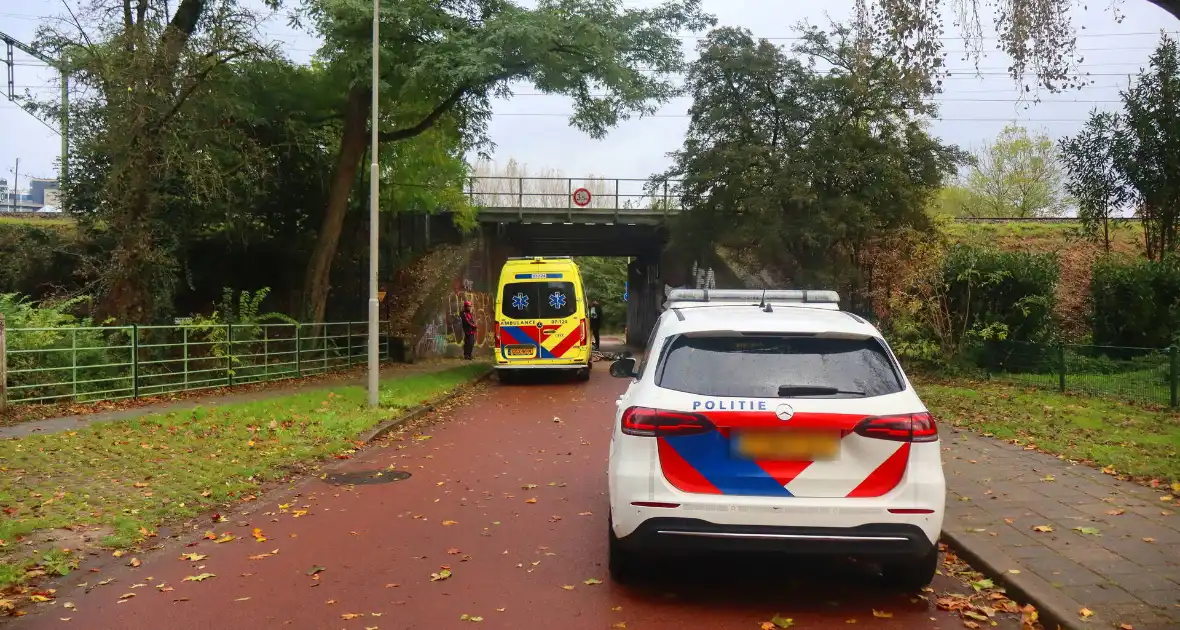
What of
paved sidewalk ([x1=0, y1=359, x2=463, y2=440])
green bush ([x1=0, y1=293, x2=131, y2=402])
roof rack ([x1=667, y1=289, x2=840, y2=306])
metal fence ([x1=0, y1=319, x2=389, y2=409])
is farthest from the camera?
metal fence ([x1=0, y1=319, x2=389, y2=409])

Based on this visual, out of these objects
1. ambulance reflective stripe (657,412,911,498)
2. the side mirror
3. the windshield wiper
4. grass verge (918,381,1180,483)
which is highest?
the windshield wiper

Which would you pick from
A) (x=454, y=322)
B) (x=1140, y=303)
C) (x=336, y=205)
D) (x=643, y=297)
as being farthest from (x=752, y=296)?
(x=643, y=297)

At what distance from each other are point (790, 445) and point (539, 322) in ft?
52.0

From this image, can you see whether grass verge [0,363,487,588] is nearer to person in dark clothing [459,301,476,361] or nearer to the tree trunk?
the tree trunk

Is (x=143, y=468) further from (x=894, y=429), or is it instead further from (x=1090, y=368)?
(x=1090, y=368)

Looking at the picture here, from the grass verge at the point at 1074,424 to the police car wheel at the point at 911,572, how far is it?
14.3 feet

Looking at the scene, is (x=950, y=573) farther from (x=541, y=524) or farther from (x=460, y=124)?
(x=460, y=124)

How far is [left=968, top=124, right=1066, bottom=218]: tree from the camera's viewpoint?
43094mm

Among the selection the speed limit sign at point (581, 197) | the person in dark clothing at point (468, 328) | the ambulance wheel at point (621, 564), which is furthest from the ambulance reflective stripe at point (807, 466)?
the speed limit sign at point (581, 197)

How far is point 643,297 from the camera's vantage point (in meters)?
45.0

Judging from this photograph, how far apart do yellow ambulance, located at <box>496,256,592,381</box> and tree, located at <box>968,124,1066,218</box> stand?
2980 cm

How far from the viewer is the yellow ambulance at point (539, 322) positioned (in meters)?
20.5

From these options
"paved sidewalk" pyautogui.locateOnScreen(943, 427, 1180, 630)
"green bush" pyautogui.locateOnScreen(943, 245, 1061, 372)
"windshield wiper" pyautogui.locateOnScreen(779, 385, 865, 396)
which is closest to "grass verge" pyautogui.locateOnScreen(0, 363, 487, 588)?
"windshield wiper" pyautogui.locateOnScreen(779, 385, 865, 396)

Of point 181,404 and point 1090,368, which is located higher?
point 1090,368
